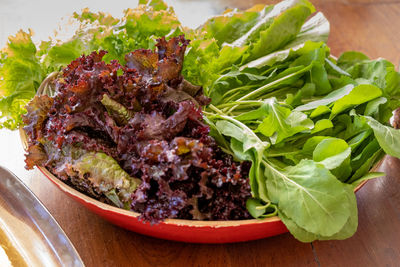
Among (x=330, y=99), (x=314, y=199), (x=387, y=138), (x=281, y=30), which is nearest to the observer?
(x=314, y=199)

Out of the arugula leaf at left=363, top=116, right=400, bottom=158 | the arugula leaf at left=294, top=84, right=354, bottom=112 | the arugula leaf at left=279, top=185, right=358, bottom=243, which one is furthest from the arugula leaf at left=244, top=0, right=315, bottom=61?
the arugula leaf at left=279, top=185, right=358, bottom=243

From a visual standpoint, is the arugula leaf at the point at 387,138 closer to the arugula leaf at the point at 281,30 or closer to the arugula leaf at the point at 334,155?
the arugula leaf at the point at 334,155

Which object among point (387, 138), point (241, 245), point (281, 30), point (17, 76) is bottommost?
point (241, 245)

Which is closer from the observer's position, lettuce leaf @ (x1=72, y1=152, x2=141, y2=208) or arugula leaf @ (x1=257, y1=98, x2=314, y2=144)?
lettuce leaf @ (x1=72, y1=152, x2=141, y2=208)

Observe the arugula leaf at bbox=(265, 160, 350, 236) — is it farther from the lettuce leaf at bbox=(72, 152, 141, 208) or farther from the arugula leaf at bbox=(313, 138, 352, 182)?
the lettuce leaf at bbox=(72, 152, 141, 208)

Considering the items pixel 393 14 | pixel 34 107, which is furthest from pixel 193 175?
pixel 393 14

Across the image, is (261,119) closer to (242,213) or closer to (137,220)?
(242,213)

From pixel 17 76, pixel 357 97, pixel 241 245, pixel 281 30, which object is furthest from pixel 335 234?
pixel 17 76

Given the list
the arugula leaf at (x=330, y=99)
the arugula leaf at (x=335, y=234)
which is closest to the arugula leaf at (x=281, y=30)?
the arugula leaf at (x=330, y=99)

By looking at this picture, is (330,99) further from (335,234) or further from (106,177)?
(106,177)

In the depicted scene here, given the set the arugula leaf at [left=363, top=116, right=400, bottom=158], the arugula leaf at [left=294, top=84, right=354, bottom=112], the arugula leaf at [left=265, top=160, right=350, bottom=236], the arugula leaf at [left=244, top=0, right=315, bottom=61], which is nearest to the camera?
the arugula leaf at [left=265, top=160, right=350, bottom=236]

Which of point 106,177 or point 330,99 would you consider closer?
point 106,177
